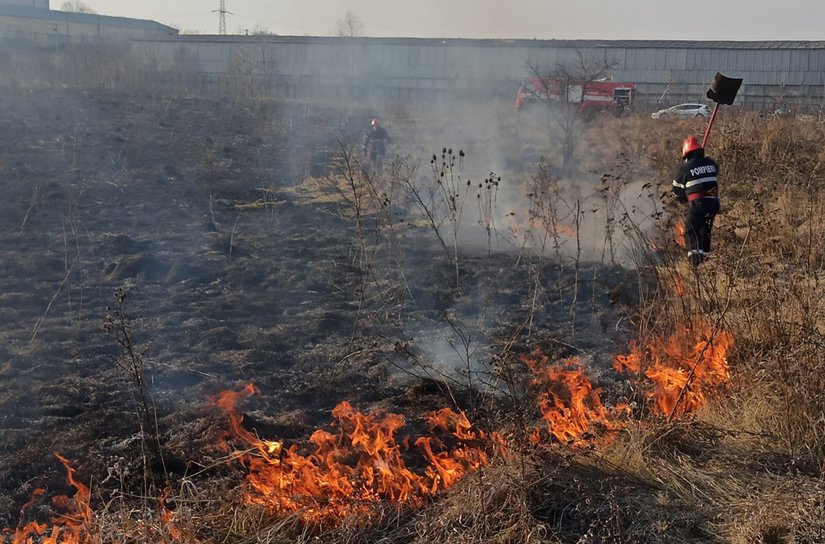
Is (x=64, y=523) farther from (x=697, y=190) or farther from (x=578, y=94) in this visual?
(x=578, y=94)

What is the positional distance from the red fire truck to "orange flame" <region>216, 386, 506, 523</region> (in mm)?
14377

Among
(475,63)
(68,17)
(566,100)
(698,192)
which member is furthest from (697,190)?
(68,17)

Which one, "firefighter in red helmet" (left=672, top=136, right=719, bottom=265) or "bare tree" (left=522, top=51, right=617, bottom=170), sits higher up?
"bare tree" (left=522, top=51, right=617, bottom=170)

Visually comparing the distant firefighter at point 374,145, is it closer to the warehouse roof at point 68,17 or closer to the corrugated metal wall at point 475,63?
the corrugated metal wall at point 475,63

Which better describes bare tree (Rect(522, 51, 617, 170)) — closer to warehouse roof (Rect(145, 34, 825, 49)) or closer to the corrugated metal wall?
the corrugated metal wall

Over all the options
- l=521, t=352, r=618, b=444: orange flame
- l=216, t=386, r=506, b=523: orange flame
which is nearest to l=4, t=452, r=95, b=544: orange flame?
A: l=216, t=386, r=506, b=523: orange flame

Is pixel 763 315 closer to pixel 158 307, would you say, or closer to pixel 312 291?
pixel 312 291

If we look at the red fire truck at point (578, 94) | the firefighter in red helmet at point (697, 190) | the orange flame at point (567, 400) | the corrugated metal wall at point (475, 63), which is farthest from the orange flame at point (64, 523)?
the corrugated metal wall at point (475, 63)

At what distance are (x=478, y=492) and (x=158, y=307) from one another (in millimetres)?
4291

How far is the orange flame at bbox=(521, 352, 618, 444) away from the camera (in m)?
4.00

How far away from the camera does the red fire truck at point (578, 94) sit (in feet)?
61.1

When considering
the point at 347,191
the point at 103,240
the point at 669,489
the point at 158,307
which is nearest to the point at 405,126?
the point at 347,191

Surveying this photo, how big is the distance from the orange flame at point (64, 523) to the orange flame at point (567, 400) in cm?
218

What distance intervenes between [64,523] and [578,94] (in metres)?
20.2
